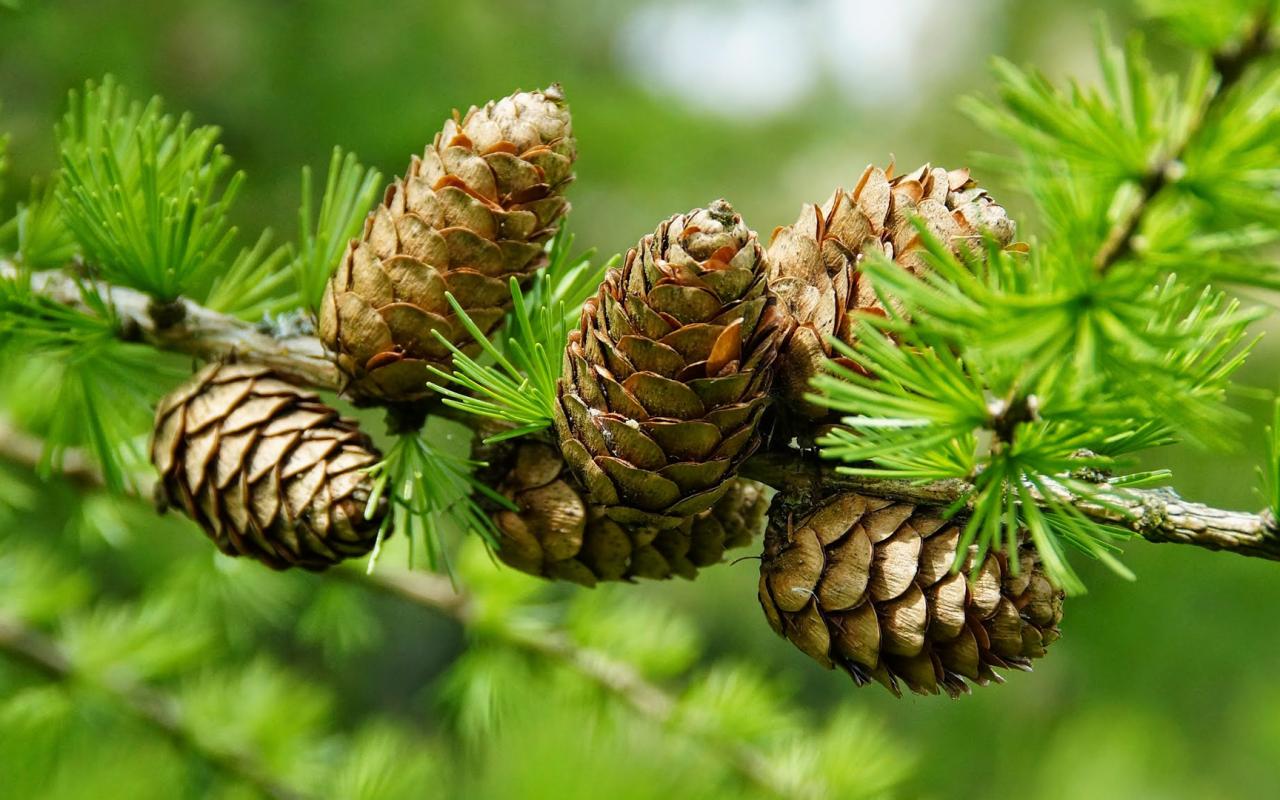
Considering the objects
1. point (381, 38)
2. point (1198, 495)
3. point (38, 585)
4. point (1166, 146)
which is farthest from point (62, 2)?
point (1198, 495)

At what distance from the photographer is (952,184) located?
651 mm

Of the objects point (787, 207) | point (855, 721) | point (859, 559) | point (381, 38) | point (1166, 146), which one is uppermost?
point (787, 207)

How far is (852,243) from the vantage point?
2.12 feet

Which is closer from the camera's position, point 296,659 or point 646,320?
point 646,320

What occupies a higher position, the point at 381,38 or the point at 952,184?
the point at 381,38

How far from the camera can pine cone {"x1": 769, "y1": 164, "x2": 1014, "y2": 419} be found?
628 mm

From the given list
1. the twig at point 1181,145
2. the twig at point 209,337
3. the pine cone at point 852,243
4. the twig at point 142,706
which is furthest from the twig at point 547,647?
the twig at point 1181,145

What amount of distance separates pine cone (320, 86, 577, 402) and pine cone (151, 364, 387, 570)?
0.21 ft

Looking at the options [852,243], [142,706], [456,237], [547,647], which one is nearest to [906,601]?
[852,243]

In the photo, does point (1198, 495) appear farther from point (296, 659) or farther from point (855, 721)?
point (296, 659)

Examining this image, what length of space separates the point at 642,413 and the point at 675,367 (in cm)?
3

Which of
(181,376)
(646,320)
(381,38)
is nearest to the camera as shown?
(646,320)

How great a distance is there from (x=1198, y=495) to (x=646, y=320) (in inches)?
111

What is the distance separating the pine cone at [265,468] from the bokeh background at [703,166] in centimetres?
21
